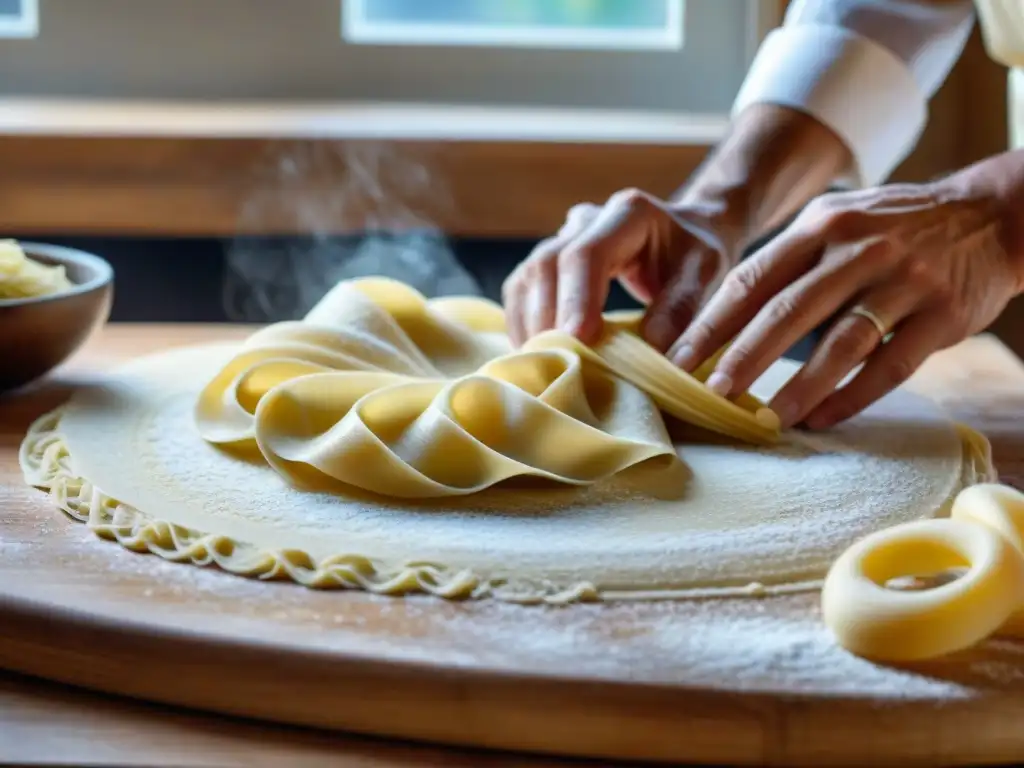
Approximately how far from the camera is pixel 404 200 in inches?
75.6

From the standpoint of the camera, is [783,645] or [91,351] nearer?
[783,645]

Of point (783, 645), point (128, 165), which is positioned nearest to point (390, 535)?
point (783, 645)

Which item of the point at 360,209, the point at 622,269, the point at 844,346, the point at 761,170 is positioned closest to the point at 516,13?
the point at 360,209

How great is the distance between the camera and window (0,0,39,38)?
223 cm

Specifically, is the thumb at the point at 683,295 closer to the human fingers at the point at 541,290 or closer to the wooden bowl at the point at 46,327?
the human fingers at the point at 541,290

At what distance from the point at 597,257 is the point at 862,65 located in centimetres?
47

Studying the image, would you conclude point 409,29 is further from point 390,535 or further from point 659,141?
point 390,535

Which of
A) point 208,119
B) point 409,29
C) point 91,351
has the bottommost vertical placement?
point 91,351

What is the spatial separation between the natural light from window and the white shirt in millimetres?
829

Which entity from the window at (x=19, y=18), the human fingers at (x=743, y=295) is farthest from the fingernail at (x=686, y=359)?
the window at (x=19, y=18)

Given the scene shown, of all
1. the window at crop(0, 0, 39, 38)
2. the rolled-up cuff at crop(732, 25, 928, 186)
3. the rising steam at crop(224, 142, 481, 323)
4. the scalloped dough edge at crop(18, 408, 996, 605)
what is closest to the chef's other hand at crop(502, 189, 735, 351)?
the rolled-up cuff at crop(732, 25, 928, 186)

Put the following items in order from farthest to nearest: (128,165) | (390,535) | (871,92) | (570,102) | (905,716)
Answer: (570,102)
(128,165)
(871,92)
(390,535)
(905,716)

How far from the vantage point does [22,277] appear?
3.84ft

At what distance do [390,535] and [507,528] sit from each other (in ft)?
0.27
